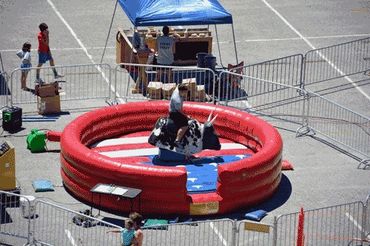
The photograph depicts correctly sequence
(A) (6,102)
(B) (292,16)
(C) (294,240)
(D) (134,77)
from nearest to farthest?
(C) (294,240), (A) (6,102), (D) (134,77), (B) (292,16)

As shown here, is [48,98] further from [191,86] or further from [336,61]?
[336,61]

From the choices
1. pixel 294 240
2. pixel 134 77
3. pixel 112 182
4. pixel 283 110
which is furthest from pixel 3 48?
pixel 294 240

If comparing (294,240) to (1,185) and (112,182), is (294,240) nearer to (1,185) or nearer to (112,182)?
(112,182)

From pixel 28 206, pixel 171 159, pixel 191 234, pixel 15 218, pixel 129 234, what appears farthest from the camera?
pixel 171 159

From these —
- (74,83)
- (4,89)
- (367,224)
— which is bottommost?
(367,224)

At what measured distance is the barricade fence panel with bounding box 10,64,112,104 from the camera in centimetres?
3170

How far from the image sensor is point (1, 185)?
25.3 meters

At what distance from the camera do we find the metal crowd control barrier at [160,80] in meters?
31.2

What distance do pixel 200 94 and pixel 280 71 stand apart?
12.2 ft

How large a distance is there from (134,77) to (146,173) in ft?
30.5

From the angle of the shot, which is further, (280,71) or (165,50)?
(280,71)

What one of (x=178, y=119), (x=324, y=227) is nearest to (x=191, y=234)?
(x=324, y=227)

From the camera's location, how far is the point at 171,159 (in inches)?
1064

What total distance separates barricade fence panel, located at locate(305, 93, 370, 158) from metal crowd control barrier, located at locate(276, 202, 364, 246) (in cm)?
449
